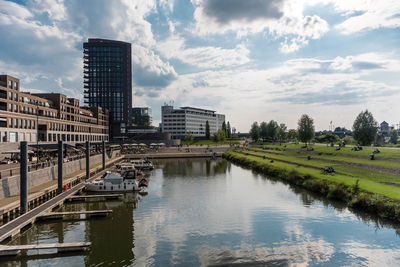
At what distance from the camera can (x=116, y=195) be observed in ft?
140

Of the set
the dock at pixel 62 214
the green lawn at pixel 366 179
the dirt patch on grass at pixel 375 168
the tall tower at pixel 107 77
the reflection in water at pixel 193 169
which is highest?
the tall tower at pixel 107 77

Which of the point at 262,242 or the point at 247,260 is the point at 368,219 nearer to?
the point at 262,242

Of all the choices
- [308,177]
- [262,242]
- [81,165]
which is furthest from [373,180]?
[81,165]

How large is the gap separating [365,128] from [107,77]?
484 ft

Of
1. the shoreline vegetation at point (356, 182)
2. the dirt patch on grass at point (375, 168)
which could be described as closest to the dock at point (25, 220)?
the shoreline vegetation at point (356, 182)

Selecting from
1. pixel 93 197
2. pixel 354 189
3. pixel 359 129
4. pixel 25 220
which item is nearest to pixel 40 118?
pixel 93 197

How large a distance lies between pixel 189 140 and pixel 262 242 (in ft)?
537

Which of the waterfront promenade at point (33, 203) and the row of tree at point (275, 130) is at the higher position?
the row of tree at point (275, 130)

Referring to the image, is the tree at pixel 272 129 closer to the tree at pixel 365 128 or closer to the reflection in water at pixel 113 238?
the tree at pixel 365 128

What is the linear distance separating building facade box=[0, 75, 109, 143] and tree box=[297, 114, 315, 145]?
286ft

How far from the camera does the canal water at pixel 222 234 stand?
21234mm

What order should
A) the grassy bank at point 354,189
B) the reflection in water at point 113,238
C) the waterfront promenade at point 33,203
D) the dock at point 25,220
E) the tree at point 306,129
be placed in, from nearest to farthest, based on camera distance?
the reflection in water at point 113,238, the dock at point 25,220, the waterfront promenade at point 33,203, the grassy bank at point 354,189, the tree at point 306,129

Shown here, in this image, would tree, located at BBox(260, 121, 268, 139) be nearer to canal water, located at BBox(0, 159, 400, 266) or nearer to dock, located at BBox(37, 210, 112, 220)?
canal water, located at BBox(0, 159, 400, 266)

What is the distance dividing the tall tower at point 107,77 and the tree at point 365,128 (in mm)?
130936
